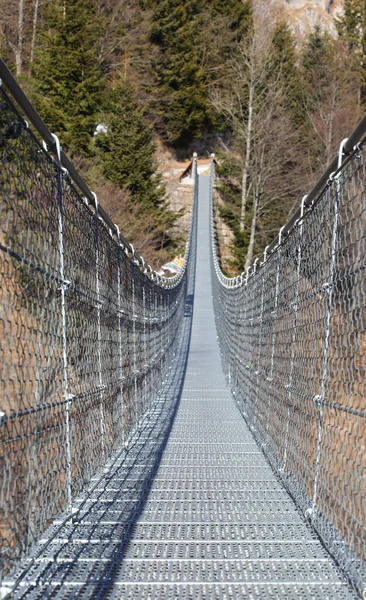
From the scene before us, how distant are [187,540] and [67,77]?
12098mm

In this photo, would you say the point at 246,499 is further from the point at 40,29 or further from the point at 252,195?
the point at 252,195

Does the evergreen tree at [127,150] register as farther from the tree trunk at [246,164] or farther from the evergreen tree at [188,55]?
the evergreen tree at [188,55]

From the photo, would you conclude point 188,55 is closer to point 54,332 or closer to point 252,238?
point 252,238

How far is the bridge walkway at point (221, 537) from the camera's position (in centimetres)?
137

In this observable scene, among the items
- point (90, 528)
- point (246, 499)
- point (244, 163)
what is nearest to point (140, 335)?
point (246, 499)

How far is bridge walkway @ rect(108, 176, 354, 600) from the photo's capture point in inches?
54.1

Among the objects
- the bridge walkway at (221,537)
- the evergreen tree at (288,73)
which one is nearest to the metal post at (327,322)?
the bridge walkway at (221,537)

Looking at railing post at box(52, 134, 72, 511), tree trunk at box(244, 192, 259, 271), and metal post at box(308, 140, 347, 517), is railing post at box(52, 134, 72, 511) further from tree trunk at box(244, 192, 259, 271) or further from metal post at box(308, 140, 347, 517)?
tree trunk at box(244, 192, 259, 271)

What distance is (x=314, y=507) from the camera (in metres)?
1.78

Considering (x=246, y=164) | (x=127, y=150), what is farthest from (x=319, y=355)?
(x=246, y=164)

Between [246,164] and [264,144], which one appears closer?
[264,144]

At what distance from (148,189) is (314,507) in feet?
42.6

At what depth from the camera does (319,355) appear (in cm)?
228

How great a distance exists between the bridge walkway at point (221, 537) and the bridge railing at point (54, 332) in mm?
276
